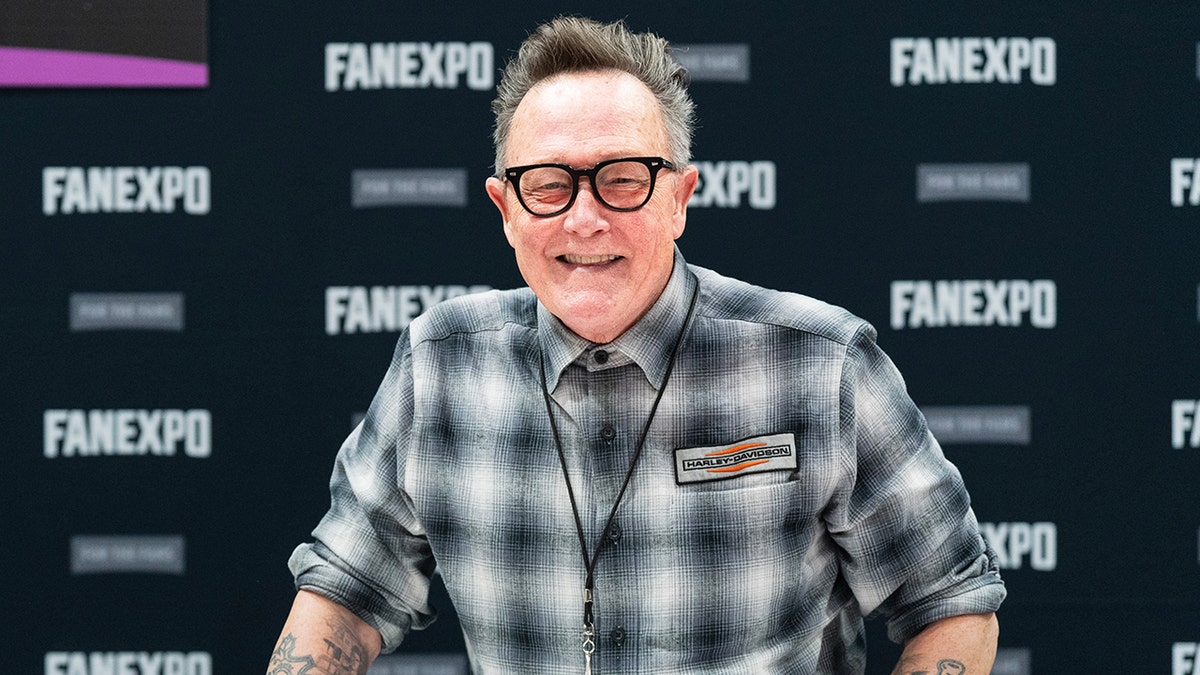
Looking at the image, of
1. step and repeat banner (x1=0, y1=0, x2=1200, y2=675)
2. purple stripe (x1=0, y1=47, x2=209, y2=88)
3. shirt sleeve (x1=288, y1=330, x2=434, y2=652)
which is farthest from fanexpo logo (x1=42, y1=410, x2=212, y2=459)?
shirt sleeve (x1=288, y1=330, x2=434, y2=652)

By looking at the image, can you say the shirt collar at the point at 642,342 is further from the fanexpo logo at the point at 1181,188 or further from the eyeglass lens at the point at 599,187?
the fanexpo logo at the point at 1181,188

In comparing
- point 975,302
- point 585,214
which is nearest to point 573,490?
point 585,214

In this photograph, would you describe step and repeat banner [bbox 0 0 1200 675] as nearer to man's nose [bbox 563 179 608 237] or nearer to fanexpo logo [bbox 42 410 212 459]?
fanexpo logo [bbox 42 410 212 459]

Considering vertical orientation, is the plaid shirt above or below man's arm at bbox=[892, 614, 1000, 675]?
above

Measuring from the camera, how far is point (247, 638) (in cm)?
233

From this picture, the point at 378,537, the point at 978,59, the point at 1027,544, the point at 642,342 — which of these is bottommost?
the point at 1027,544

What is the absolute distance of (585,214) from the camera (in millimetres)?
1144

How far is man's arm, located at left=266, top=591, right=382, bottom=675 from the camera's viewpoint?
126 cm

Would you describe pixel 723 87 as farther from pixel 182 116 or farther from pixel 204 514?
pixel 204 514

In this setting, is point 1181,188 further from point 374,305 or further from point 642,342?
point 374,305

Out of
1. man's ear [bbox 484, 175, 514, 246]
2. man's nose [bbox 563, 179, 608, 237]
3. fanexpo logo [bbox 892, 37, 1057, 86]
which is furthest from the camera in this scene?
fanexpo logo [bbox 892, 37, 1057, 86]

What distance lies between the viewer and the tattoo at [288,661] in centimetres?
125

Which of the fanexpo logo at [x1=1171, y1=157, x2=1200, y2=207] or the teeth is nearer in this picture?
the teeth

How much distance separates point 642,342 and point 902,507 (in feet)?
1.19
